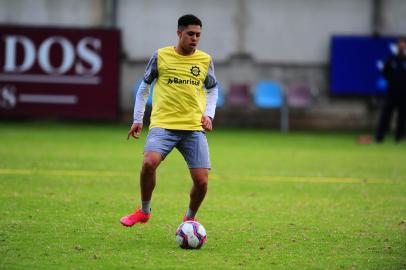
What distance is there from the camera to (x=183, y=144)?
28.3 feet

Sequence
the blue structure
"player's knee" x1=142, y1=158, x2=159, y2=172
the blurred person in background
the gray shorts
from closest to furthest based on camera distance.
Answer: "player's knee" x1=142, y1=158, x2=159, y2=172, the gray shorts, the blurred person in background, the blue structure

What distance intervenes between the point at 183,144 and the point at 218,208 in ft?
8.52

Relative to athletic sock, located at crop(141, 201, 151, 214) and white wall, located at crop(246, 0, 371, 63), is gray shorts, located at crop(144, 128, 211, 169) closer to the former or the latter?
athletic sock, located at crop(141, 201, 151, 214)

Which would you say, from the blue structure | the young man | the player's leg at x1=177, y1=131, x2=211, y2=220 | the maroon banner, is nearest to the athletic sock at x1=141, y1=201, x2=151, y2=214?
the young man

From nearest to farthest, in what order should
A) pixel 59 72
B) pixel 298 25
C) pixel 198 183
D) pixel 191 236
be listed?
pixel 191 236 → pixel 198 183 → pixel 59 72 → pixel 298 25

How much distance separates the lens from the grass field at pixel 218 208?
770 centimetres

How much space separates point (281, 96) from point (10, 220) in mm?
17807

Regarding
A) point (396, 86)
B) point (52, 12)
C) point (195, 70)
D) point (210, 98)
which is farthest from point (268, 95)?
point (195, 70)

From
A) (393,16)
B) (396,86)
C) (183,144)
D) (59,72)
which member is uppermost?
(183,144)

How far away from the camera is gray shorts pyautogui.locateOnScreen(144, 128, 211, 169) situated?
845cm

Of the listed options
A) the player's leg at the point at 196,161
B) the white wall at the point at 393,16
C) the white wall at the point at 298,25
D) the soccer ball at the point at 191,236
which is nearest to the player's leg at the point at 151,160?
the player's leg at the point at 196,161

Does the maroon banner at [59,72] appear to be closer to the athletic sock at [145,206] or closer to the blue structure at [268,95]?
the blue structure at [268,95]

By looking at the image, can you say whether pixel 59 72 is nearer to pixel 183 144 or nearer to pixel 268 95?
pixel 268 95

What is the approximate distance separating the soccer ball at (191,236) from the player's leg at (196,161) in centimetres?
48
